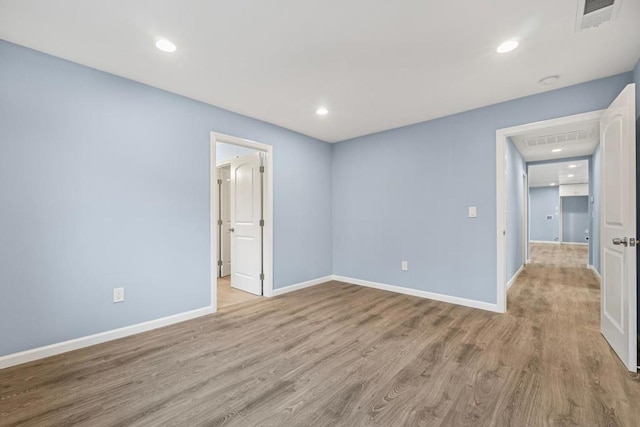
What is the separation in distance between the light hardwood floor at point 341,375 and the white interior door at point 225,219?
7.75 ft

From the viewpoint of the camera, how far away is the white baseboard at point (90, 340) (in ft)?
6.93

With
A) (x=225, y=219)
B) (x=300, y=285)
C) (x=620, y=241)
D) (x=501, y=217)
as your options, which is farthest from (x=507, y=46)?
(x=225, y=219)

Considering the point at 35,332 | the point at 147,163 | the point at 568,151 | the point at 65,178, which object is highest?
the point at 568,151

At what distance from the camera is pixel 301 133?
14.7ft

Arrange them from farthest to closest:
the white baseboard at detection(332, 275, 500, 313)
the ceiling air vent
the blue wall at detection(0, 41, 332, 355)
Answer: the white baseboard at detection(332, 275, 500, 313) → the blue wall at detection(0, 41, 332, 355) → the ceiling air vent

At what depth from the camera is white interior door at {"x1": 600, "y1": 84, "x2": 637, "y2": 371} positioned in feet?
6.62

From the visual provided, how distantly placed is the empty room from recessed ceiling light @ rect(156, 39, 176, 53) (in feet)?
0.06

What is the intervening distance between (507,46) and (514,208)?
12.7 ft

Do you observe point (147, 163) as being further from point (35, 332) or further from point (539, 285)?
point (539, 285)

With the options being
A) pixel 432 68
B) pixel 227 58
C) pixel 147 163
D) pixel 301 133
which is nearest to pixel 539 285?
pixel 432 68

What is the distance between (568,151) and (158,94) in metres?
7.07

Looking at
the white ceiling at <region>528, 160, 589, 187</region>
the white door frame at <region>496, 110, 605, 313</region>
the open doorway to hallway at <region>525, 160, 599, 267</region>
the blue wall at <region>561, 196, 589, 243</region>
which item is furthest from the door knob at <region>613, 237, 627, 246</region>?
the blue wall at <region>561, 196, 589, 243</region>

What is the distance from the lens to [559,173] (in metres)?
8.20

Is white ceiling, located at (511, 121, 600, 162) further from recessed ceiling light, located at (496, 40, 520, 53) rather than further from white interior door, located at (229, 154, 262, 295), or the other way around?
white interior door, located at (229, 154, 262, 295)
